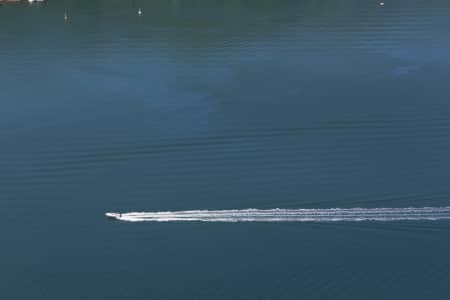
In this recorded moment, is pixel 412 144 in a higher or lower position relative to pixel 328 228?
higher

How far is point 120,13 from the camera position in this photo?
3756 centimetres

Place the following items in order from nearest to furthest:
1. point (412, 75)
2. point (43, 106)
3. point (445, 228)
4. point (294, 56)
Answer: point (445, 228) < point (43, 106) < point (412, 75) < point (294, 56)

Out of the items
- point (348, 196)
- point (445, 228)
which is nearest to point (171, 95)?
point (348, 196)

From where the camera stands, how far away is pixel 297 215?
20.1 metres

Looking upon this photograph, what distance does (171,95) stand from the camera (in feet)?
89.3

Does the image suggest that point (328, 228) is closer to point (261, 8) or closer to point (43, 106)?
point (43, 106)

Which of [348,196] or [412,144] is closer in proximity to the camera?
[348,196]

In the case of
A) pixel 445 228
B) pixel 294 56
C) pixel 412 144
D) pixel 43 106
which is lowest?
pixel 445 228

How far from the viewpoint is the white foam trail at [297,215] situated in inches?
787

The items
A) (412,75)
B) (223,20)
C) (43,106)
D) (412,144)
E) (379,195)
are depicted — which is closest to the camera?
(379,195)

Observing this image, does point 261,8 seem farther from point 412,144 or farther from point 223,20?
point 412,144

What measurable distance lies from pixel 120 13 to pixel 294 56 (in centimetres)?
1143

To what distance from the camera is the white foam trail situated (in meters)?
20.0

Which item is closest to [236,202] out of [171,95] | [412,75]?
[171,95]
